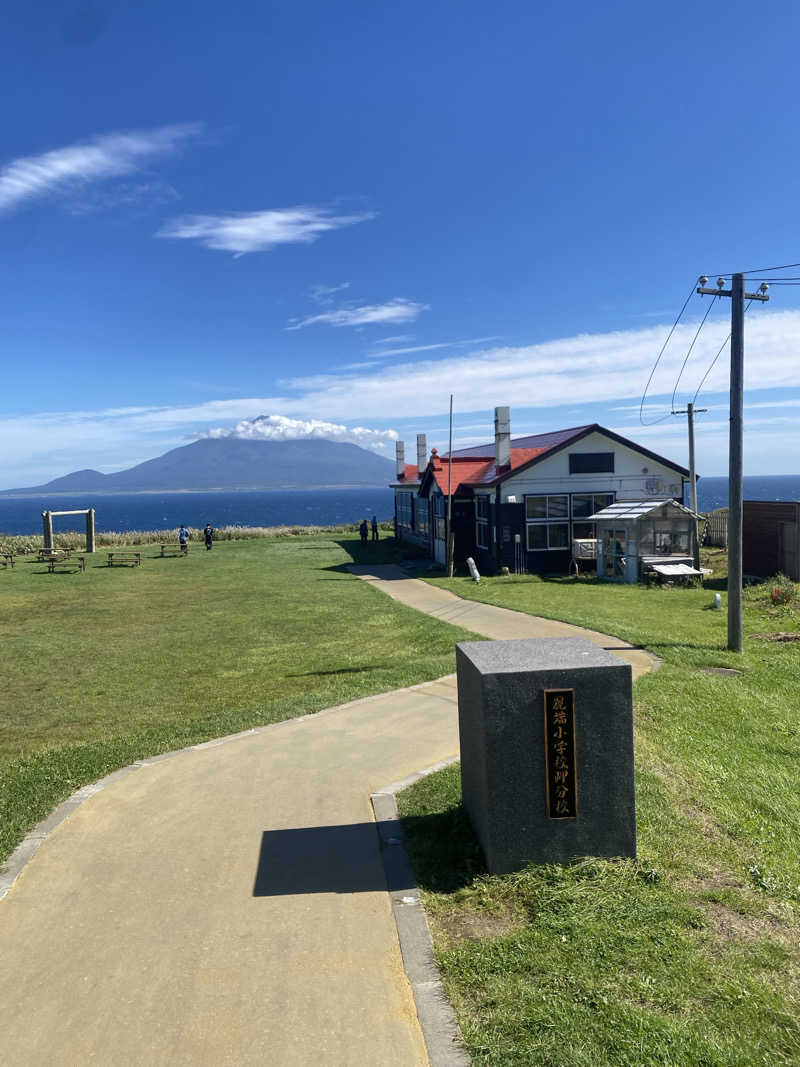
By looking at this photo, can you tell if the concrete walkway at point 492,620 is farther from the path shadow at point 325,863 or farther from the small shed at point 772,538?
the small shed at point 772,538

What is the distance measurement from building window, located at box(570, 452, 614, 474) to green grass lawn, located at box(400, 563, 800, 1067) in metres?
21.5

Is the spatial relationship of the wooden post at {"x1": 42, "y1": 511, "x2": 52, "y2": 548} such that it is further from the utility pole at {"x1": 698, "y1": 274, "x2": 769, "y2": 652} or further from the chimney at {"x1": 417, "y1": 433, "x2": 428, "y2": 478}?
the utility pole at {"x1": 698, "y1": 274, "x2": 769, "y2": 652}

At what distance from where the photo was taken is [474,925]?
528cm

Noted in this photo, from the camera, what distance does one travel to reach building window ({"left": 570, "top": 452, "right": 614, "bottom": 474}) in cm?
3023

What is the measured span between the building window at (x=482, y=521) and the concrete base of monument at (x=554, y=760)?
2482cm

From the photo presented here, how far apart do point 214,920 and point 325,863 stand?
1.05 meters

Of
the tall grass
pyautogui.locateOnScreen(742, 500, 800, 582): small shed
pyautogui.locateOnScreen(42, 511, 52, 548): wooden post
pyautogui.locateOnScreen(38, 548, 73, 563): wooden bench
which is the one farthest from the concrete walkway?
the tall grass

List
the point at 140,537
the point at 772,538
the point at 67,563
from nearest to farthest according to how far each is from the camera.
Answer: the point at 772,538
the point at 67,563
the point at 140,537

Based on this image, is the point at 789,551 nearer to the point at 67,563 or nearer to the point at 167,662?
the point at 167,662

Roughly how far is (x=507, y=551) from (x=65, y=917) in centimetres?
2516

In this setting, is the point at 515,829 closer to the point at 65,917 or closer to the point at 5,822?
the point at 65,917

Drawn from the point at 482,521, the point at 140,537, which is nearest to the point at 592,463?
the point at 482,521

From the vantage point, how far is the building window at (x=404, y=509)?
45.1 metres

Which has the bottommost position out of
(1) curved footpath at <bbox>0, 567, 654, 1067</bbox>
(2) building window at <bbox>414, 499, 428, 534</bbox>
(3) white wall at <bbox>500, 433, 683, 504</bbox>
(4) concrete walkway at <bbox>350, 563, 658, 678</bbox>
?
(1) curved footpath at <bbox>0, 567, 654, 1067</bbox>
